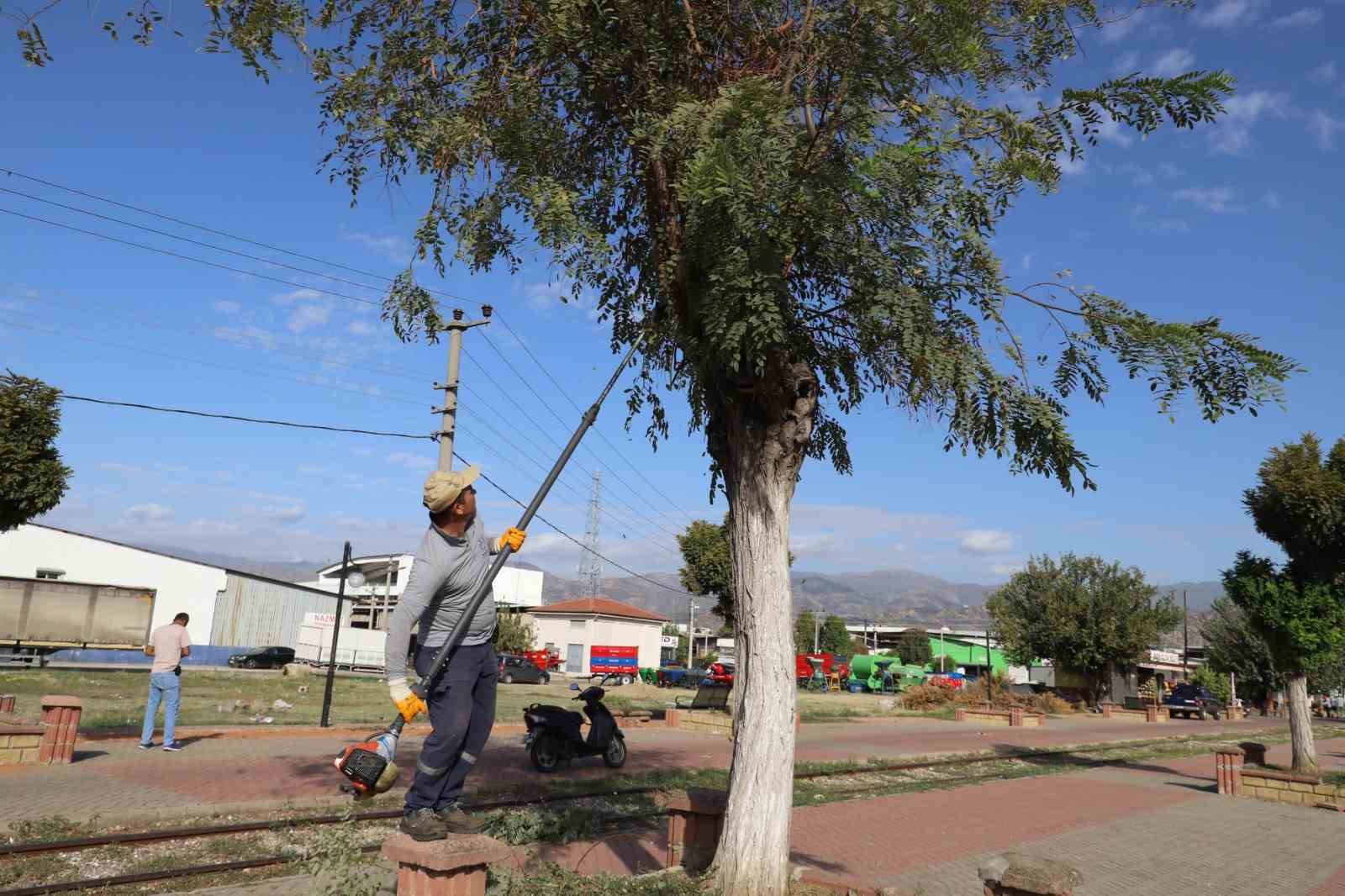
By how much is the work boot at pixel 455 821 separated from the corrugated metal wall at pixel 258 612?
47.8 m

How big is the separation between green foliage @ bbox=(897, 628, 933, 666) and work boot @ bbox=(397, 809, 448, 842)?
89.2m

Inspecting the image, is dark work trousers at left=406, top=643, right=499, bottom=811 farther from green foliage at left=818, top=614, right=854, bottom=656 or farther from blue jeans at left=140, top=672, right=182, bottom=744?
green foliage at left=818, top=614, right=854, bottom=656

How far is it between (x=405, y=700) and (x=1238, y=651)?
39747 mm

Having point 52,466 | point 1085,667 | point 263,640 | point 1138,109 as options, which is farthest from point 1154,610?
point 263,640

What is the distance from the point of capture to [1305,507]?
14812 millimetres

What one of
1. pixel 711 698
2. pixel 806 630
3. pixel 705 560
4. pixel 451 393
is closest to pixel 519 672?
pixel 705 560

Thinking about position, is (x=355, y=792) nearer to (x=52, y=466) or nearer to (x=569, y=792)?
(x=569, y=792)

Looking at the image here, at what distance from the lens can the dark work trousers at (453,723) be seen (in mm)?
4453

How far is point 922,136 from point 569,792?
861cm

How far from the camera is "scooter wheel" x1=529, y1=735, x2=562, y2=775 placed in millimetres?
13141

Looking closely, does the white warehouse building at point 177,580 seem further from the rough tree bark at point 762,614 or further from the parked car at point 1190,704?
the parked car at point 1190,704

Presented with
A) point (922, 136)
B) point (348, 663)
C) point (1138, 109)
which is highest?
point (1138, 109)

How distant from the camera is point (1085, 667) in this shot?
3819 cm

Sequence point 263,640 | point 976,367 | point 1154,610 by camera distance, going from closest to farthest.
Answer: point 976,367 < point 1154,610 < point 263,640
